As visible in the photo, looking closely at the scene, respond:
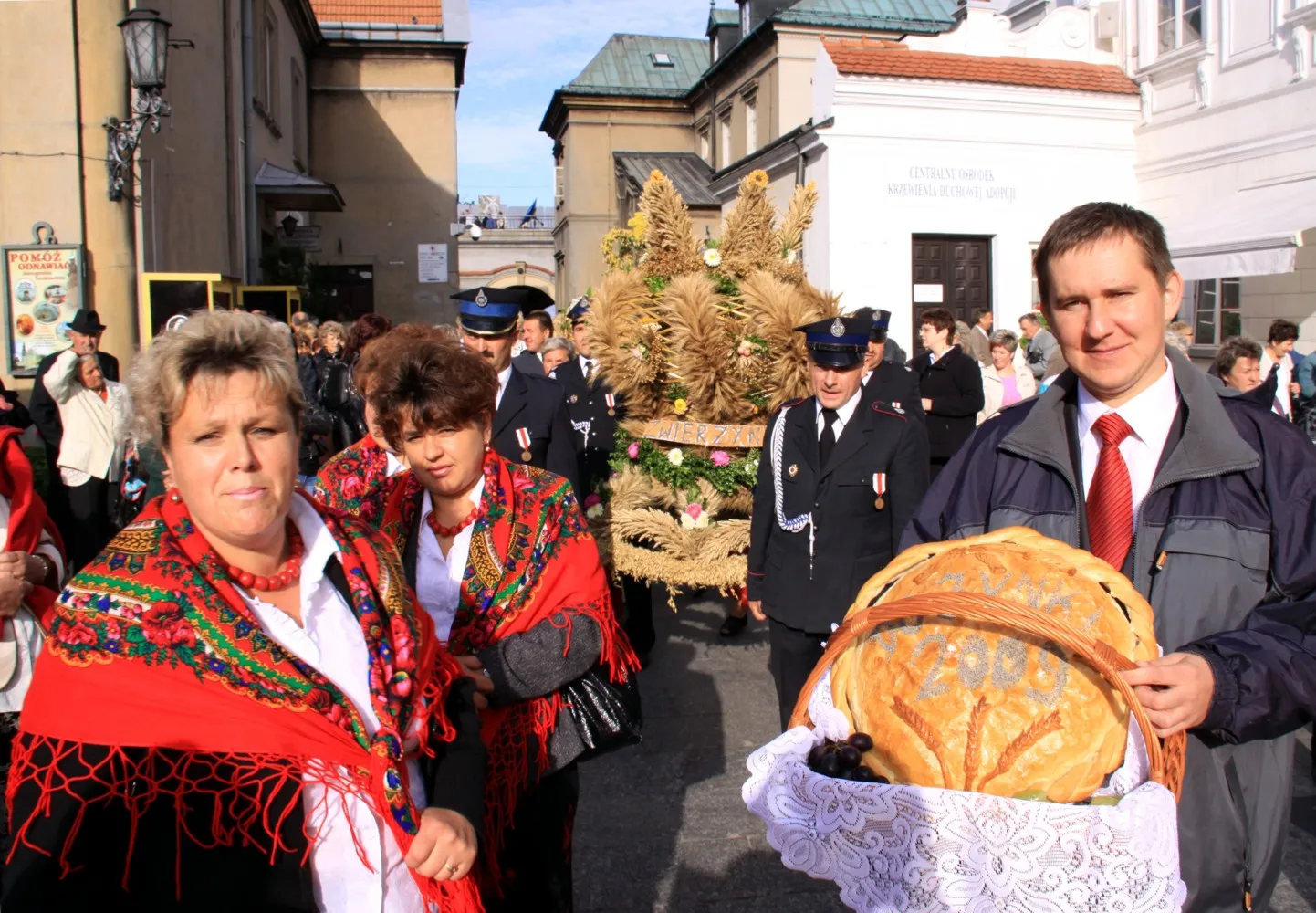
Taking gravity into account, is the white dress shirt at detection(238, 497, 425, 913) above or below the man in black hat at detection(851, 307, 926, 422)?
below

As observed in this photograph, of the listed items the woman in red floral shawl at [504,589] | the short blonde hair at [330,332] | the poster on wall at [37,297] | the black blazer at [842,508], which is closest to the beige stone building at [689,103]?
the short blonde hair at [330,332]

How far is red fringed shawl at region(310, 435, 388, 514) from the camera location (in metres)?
3.40

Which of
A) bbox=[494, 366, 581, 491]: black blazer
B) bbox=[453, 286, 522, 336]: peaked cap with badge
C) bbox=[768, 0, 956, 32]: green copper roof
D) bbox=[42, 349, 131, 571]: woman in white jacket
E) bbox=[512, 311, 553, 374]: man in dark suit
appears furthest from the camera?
bbox=[768, 0, 956, 32]: green copper roof

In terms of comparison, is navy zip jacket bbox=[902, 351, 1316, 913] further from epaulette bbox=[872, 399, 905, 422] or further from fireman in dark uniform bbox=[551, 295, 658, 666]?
fireman in dark uniform bbox=[551, 295, 658, 666]

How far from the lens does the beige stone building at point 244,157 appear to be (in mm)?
10344

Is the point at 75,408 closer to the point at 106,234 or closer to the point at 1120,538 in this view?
the point at 106,234

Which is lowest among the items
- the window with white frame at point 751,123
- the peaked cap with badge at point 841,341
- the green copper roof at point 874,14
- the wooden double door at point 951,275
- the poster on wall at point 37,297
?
the peaked cap with badge at point 841,341

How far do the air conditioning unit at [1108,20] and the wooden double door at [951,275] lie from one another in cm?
463

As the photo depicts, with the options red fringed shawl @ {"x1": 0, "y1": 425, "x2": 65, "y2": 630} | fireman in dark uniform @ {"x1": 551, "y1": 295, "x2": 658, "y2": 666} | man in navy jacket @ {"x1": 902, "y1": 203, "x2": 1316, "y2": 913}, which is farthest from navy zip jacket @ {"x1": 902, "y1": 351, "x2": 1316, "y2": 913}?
fireman in dark uniform @ {"x1": 551, "y1": 295, "x2": 658, "y2": 666}

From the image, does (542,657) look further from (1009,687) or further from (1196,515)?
(1196,515)

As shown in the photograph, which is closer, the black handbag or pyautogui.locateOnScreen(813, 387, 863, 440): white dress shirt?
the black handbag

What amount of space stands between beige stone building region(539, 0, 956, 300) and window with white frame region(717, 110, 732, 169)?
0.04 metres

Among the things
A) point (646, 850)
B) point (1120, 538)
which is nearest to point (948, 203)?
point (646, 850)

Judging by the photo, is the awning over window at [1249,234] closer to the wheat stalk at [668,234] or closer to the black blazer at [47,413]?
the wheat stalk at [668,234]
